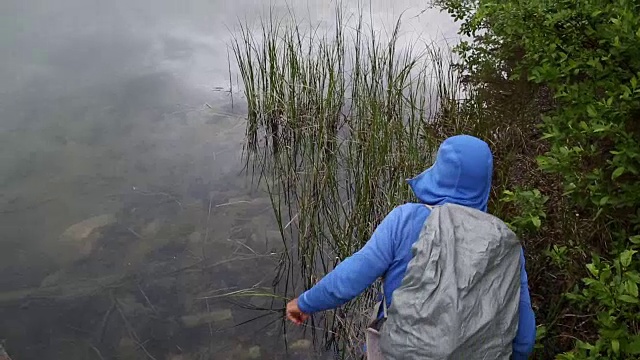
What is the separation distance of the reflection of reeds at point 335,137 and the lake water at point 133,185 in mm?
221

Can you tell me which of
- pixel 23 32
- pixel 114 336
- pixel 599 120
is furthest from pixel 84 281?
pixel 23 32

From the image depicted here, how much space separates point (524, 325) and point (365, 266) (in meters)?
Result: 0.49

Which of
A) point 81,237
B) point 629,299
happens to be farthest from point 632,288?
point 81,237

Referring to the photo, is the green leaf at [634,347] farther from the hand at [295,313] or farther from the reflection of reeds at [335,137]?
the reflection of reeds at [335,137]

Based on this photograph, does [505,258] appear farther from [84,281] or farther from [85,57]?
[85,57]

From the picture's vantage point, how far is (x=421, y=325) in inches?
63.3

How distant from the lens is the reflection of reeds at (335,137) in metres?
3.57

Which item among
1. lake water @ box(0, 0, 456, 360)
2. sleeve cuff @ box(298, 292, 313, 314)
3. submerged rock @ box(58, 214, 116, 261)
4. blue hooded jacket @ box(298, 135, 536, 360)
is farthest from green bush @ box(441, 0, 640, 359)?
submerged rock @ box(58, 214, 116, 261)

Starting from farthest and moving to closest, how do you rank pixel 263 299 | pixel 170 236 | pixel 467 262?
1. pixel 170 236
2. pixel 263 299
3. pixel 467 262

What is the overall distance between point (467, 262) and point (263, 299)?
1.99 meters

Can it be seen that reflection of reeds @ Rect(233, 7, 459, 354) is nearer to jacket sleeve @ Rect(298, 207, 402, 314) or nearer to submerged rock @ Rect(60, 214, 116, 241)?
submerged rock @ Rect(60, 214, 116, 241)

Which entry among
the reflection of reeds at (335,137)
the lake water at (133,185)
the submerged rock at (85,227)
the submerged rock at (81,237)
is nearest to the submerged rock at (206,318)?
the lake water at (133,185)

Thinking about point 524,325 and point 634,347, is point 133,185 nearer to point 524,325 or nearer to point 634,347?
point 524,325

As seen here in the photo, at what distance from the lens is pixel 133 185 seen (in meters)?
4.32
